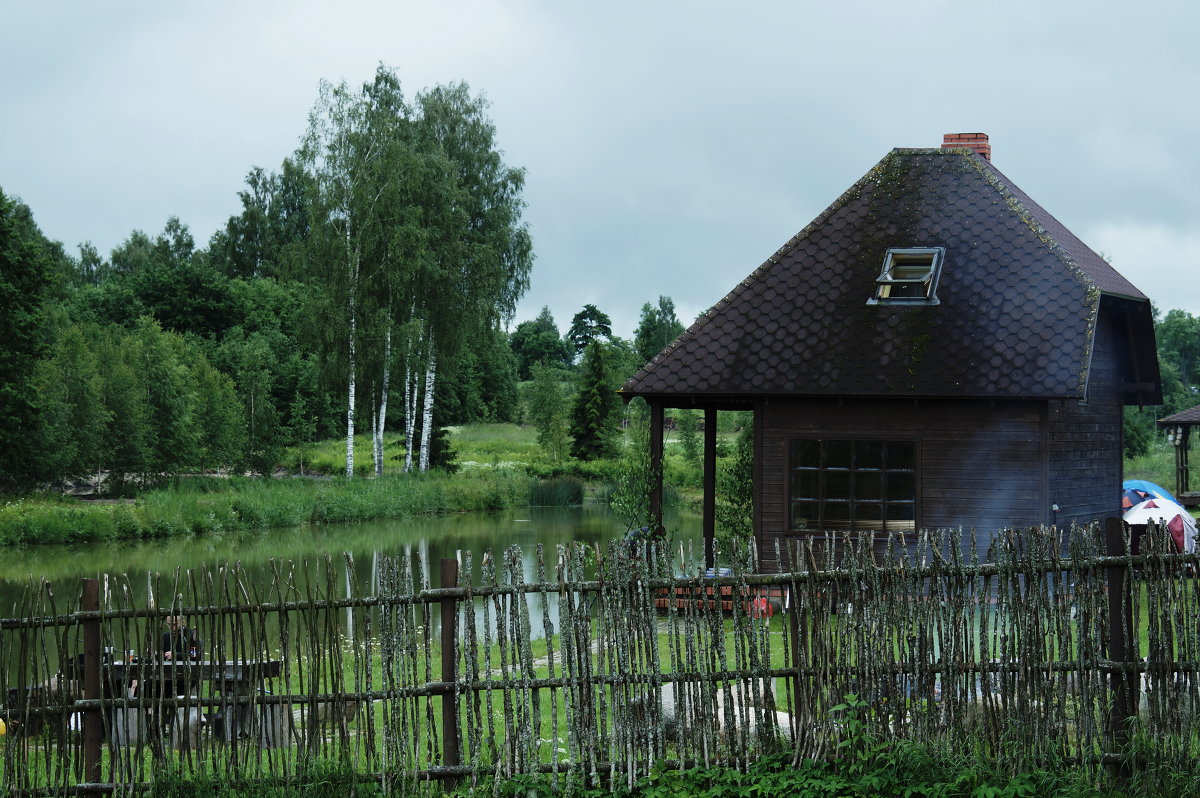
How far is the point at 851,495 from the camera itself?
1376 cm

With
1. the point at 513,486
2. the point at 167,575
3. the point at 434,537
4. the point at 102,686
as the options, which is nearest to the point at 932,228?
the point at 102,686

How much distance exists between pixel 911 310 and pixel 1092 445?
3.12 m

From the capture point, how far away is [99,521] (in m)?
27.8

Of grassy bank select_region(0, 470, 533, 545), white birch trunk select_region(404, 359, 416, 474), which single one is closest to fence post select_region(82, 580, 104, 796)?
grassy bank select_region(0, 470, 533, 545)

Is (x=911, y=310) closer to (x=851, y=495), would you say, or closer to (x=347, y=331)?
(x=851, y=495)

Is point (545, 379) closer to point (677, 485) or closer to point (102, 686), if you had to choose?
point (677, 485)

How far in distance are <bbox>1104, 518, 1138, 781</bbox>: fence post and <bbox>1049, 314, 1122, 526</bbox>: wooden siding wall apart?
755 cm

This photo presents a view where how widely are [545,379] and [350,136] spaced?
17395mm

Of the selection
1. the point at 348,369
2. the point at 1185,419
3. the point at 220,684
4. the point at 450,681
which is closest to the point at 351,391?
the point at 348,369

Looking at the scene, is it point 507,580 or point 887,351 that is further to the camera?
point 887,351

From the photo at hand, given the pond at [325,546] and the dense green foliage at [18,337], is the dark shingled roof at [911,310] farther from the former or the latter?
the dense green foliage at [18,337]

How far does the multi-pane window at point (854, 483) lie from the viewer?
539 inches

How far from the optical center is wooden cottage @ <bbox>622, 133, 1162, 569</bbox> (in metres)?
13.3

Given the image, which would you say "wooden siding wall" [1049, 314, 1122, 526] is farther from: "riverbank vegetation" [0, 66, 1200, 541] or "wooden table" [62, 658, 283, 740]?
"wooden table" [62, 658, 283, 740]
